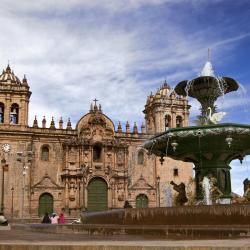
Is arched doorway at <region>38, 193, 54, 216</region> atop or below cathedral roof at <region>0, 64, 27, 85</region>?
below

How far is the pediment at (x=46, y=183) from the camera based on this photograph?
118ft

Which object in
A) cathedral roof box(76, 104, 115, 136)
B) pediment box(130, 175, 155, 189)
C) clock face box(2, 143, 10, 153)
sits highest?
cathedral roof box(76, 104, 115, 136)

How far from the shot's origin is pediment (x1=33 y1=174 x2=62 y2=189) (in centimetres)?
3606

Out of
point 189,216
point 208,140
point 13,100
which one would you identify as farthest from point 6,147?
point 189,216

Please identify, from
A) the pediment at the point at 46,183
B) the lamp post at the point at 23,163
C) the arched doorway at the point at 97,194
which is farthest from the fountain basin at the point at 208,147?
the arched doorway at the point at 97,194

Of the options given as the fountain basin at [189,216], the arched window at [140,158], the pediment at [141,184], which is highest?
the arched window at [140,158]

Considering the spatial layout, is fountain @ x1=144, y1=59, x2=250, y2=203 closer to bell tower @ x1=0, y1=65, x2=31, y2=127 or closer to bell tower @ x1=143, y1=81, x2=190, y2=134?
bell tower @ x1=0, y1=65, x2=31, y2=127

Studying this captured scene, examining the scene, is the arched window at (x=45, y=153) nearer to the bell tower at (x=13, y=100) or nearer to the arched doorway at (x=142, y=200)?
the bell tower at (x=13, y=100)

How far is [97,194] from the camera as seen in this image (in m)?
37.2

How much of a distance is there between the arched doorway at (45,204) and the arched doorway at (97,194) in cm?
299

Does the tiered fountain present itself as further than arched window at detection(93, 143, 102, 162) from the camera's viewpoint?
No

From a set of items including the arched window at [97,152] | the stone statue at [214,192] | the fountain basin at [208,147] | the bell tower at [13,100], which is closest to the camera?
the fountain basin at [208,147]

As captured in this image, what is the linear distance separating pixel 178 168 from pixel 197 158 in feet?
88.2

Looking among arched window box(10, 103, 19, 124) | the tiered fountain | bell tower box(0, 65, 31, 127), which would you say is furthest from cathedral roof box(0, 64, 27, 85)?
the tiered fountain
